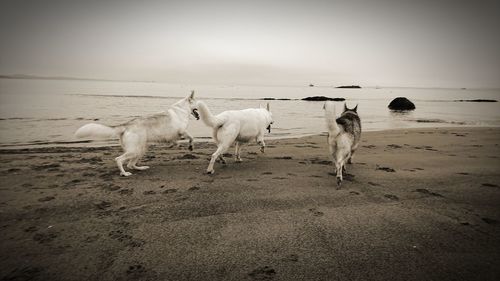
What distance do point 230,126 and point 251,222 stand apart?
3.36m

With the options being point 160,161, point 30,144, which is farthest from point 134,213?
point 30,144

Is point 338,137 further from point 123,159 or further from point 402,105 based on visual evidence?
point 402,105

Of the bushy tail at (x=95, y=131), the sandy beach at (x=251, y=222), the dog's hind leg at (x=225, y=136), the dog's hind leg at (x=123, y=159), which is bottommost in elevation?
Answer: the sandy beach at (x=251, y=222)

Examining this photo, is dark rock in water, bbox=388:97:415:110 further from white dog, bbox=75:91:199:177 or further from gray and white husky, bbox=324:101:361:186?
white dog, bbox=75:91:199:177

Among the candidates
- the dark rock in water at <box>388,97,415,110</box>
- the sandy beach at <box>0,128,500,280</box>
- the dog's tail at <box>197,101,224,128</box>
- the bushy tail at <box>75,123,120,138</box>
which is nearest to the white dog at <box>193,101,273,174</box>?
the dog's tail at <box>197,101,224,128</box>

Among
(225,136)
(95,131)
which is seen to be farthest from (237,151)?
(95,131)

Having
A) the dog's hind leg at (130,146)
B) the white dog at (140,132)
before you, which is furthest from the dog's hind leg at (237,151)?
the dog's hind leg at (130,146)

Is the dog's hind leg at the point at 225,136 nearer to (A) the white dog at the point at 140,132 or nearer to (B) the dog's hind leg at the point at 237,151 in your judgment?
(A) the white dog at the point at 140,132

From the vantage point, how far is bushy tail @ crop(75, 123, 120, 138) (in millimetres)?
5889

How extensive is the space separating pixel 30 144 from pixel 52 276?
33.5 ft

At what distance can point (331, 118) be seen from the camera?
562 centimetres

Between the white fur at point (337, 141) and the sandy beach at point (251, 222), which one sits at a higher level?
the white fur at point (337, 141)

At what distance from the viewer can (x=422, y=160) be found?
7.98 meters

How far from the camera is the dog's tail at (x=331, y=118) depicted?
18.2 ft
